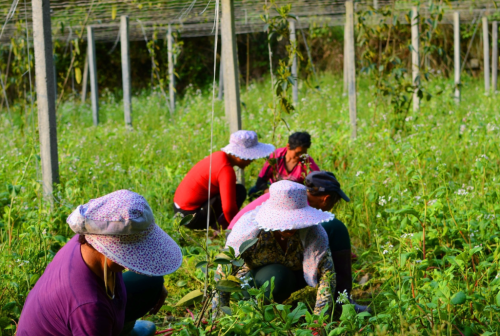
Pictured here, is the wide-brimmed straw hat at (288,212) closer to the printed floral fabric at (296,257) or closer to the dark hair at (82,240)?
the printed floral fabric at (296,257)

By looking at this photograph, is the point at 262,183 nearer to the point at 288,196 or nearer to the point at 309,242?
the point at 309,242

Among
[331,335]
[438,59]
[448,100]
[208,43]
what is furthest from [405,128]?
[208,43]

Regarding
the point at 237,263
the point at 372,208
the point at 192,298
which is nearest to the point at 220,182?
the point at 372,208

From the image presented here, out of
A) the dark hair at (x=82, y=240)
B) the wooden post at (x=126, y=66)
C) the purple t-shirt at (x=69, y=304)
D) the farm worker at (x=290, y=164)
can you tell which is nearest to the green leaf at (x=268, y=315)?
the purple t-shirt at (x=69, y=304)

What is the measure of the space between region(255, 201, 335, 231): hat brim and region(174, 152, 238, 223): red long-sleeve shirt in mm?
1234

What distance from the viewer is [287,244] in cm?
266

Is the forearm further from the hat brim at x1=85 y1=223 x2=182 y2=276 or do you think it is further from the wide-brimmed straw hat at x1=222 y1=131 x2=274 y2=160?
the hat brim at x1=85 y1=223 x2=182 y2=276

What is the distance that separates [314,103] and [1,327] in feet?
24.3

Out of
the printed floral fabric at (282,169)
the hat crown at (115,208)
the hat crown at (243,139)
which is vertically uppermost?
the hat crown at (115,208)

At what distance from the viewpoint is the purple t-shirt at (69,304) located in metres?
1.77

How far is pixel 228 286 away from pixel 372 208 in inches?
82.3

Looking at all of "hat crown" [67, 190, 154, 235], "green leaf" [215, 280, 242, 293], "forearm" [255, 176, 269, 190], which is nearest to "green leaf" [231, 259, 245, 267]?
"green leaf" [215, 280, 242, 293]

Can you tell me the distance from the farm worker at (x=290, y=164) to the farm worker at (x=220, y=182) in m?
0.22

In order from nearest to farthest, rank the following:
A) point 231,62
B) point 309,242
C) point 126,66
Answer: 1. point 309,242
2. point 231,62
3. point 126,66
